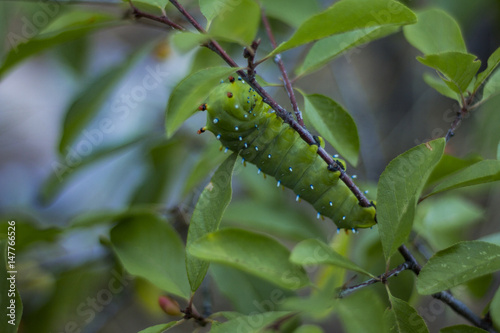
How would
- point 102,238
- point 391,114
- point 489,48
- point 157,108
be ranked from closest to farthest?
1. point 102,238
2. point 157,108
3. point 489,48
4. point 391,114

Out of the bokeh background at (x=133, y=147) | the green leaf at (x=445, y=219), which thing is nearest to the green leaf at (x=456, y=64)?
the bokeh background at (x=133, y=147)

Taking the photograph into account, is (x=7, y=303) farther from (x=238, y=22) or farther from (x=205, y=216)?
(x=238, y=22)

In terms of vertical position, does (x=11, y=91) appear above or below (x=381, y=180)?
above

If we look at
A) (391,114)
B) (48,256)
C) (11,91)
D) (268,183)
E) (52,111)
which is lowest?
(391,114)

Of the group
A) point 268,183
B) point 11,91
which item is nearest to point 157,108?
point 268,183

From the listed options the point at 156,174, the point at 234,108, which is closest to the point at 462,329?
the point at 234,108

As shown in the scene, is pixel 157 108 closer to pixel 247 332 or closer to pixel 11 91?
pixel 11 91
